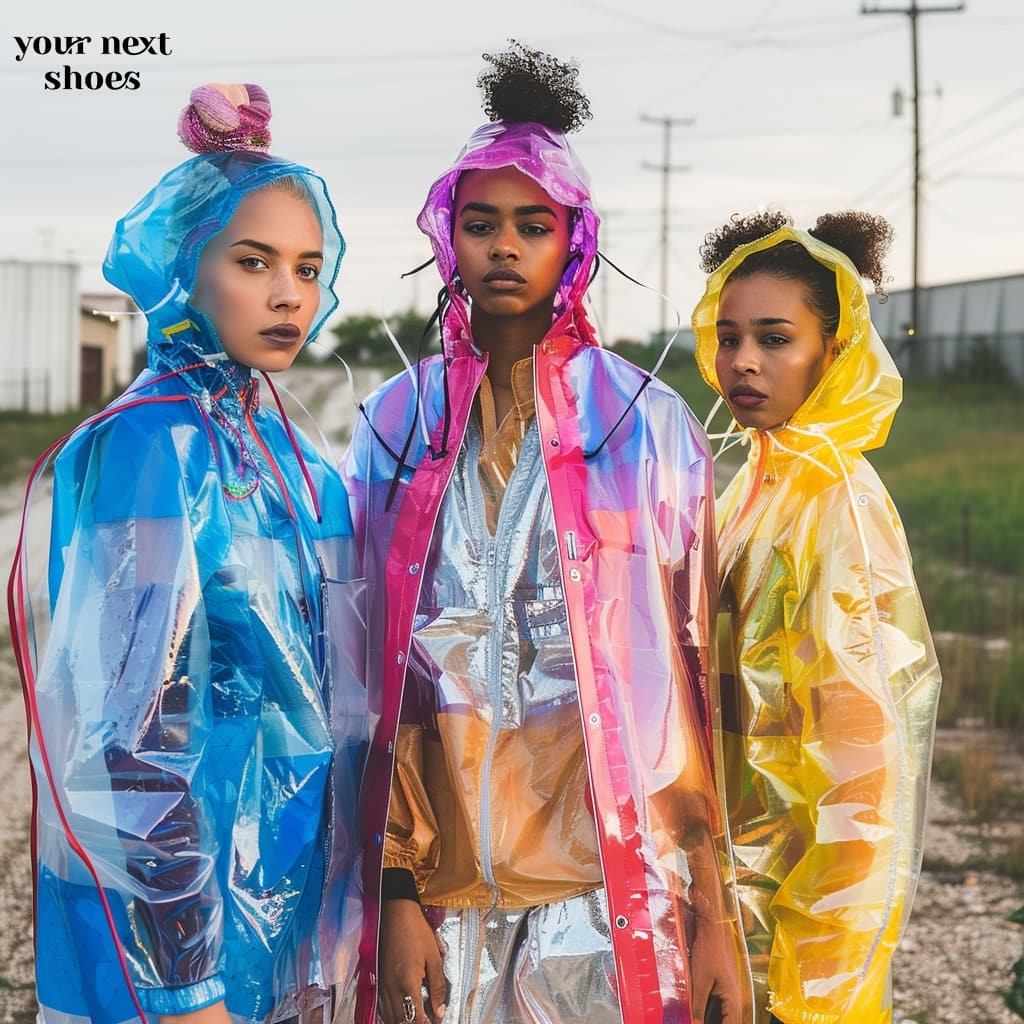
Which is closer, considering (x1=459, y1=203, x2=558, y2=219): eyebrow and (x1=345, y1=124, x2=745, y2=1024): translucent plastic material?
(x1=345, y1=124, x2=745, y2=1024): translucent plastic material

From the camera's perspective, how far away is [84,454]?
2.15 m

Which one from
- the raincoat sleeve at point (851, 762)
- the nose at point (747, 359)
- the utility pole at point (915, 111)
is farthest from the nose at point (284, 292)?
the utility pole at point (915, 111)

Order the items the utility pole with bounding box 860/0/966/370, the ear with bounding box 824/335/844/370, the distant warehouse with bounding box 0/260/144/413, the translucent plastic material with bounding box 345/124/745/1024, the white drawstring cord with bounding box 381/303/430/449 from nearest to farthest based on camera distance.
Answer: the translucent plastic material with bounding box 345/124/745/1024
the white drawstring cord with bounding box 381/303/430/449
the ear with bounding box 824/335/844/370
the utility pole with bounding box 860/0/966/370
the distant warehouse with bounding box 0/260/144/413

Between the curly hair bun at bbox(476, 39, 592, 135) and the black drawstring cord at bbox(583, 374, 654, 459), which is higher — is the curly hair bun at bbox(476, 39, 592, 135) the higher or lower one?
the higher one

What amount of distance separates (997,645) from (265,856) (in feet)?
26.6

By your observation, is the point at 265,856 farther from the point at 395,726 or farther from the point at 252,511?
the point at 252,511

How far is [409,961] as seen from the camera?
2.28m

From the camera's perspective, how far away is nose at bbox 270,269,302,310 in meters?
2.32

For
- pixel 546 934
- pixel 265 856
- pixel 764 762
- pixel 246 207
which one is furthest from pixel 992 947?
pixel 246 207

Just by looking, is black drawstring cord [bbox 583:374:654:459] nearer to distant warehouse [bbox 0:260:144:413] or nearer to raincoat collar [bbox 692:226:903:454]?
raincoat collar [bbox 692:226:903:454]

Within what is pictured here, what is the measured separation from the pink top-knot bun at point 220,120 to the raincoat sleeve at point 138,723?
1.91ft

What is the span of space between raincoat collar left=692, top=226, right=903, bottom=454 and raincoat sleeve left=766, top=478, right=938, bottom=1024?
177 millimetres

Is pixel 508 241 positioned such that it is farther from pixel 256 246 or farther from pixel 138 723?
pixel 138 723

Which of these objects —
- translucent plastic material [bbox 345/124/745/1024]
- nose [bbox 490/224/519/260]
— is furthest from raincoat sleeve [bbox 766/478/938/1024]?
nose [bbox 490/224/519/260]
